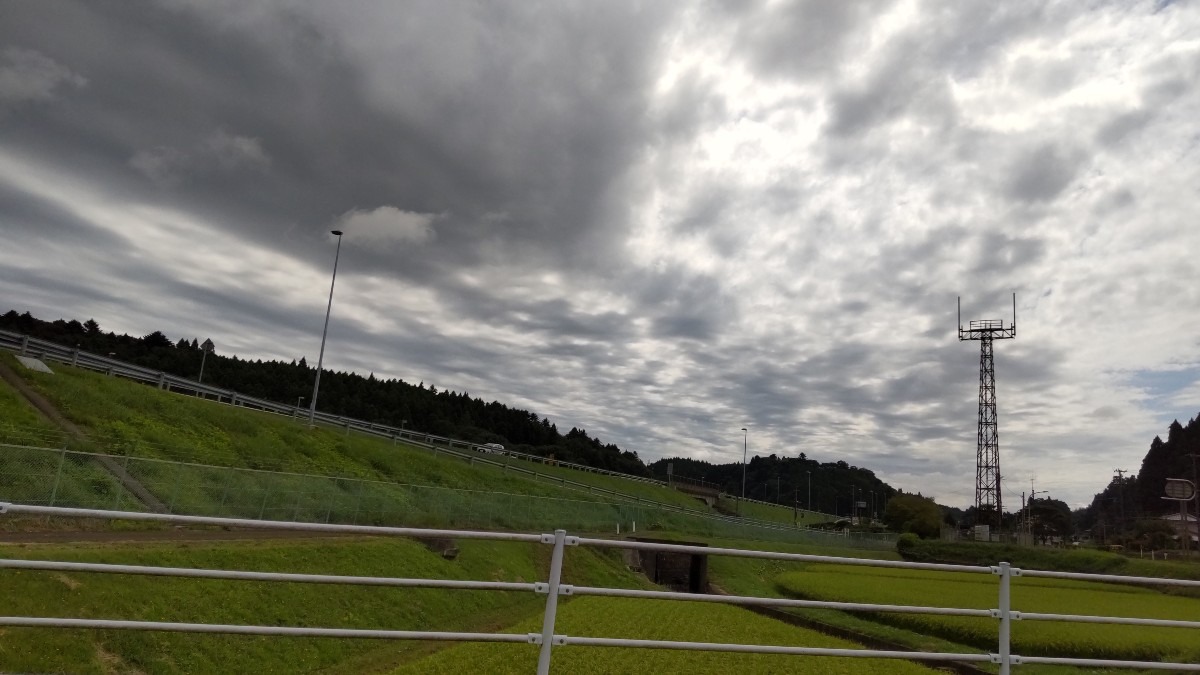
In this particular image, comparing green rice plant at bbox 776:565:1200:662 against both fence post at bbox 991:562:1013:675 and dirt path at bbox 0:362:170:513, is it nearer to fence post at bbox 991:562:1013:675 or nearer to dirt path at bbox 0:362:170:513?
fence post at bbox 991:562:1013:675

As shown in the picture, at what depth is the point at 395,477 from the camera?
142 ft

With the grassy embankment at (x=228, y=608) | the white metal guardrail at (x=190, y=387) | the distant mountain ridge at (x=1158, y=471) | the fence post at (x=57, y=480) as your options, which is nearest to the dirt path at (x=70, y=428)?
the fence post at (x=57, y=480)

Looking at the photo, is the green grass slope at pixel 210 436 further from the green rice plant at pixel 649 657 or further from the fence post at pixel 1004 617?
the fence post at pixel 1004 617

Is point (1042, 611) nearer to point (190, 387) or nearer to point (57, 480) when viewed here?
point (57, 480)

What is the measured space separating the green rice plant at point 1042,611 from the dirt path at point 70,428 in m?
23.2

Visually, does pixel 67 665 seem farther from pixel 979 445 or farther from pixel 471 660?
pixel 979 445

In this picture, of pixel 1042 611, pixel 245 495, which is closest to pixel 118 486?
pixel 245 495

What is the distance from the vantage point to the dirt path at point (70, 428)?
21.3 metres

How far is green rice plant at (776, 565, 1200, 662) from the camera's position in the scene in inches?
811

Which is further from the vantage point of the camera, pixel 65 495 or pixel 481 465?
pixel 481 465

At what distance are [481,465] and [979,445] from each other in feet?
181

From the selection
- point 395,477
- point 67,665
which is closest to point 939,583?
point 395,477

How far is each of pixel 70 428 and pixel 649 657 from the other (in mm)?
27641

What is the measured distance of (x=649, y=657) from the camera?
8.49 meters
